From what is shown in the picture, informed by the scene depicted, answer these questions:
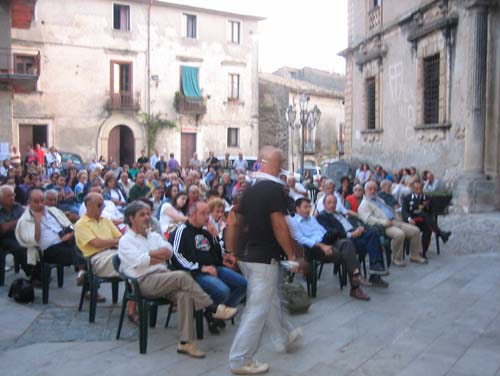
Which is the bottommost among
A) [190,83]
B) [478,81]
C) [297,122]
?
[478,81]

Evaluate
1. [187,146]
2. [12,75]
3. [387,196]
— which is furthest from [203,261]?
[187,146]

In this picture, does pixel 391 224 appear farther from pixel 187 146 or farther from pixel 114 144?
pixel 187 146

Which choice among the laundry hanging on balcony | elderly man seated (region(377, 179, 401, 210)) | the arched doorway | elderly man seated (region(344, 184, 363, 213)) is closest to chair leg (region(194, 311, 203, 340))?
elderly man seated (region(344, 184, 363, 213))

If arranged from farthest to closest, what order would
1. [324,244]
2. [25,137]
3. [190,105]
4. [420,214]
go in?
[190,105] → [25,137] → [420,214] → [324,244]

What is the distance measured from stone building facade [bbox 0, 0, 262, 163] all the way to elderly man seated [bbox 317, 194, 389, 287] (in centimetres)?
2215

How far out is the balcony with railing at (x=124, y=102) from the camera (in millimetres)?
29250

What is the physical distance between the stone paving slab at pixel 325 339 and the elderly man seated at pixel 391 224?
1297mm

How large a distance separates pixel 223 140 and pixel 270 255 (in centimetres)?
2894

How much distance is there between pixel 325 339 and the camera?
5.00 metres

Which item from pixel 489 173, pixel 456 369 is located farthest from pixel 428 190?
pixel 456 369

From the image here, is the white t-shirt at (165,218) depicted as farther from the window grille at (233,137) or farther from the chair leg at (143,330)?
the window grille at (233,137)

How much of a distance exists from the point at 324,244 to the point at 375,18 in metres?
14.5

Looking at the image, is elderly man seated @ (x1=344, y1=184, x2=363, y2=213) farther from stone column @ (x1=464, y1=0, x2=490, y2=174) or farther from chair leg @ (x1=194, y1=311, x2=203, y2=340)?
stone column @ (x1=464, y1=0, x2=490, y2=174)

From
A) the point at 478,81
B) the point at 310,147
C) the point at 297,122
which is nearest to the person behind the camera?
the point at 478,81
